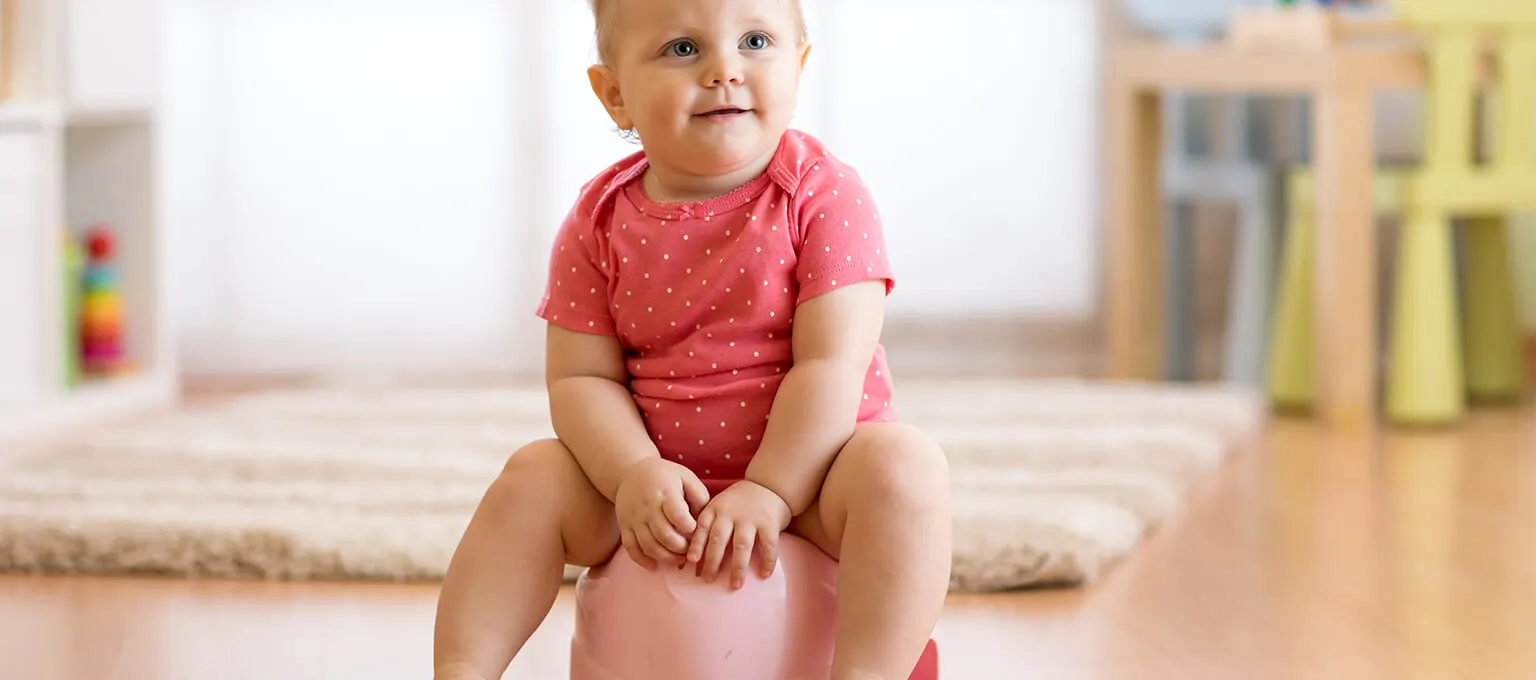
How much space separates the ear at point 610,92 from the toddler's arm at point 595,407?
123 mm

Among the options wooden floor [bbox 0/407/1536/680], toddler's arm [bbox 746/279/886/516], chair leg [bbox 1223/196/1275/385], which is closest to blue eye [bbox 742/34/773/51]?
toddler's arm [bbox 746/279/886/516]

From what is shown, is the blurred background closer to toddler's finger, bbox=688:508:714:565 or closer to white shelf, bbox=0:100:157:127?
white shelf, bbox=0:100:157:127

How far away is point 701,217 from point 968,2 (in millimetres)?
1778

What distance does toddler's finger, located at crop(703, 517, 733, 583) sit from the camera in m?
0.90

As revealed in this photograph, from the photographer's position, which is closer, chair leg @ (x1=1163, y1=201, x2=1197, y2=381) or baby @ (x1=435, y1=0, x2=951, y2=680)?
baby @ (x1=435, y1=0, x2=951, y2=680)

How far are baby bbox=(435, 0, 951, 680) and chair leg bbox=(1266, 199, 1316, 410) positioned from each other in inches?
55.8

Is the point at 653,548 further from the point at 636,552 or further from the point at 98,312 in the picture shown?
the point at 98,312

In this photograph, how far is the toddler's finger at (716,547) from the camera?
901mm

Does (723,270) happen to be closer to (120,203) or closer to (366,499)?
(366,499)

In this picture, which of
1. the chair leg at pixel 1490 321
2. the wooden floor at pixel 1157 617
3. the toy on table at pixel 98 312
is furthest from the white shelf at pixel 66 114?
the chair leg at pixel 1490 321

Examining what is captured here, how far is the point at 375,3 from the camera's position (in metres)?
2.73

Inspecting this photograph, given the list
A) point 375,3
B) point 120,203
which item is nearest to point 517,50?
point 375,3

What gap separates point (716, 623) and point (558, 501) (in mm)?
115

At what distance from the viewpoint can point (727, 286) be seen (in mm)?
965
